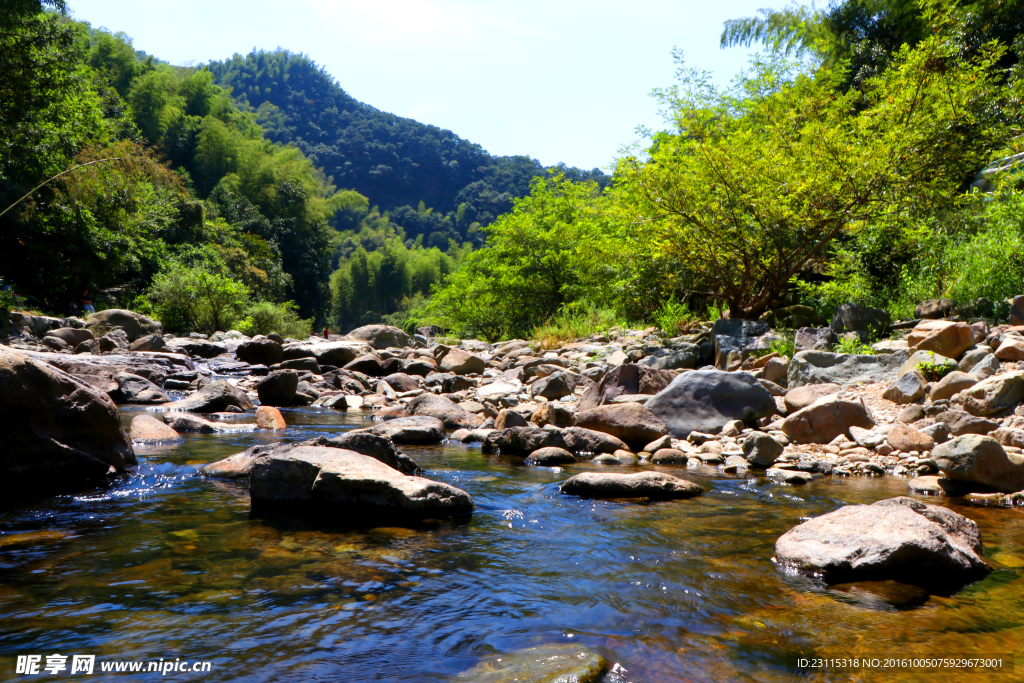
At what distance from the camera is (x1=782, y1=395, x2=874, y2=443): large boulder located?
6.02 meters

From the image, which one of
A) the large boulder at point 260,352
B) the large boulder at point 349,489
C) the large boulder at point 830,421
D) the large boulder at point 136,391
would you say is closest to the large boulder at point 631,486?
the large boulder at point 349,489

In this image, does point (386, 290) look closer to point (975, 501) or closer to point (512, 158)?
point (512, 158)

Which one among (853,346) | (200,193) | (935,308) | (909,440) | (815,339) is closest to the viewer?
(909,440)

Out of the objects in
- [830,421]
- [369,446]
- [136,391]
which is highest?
[830,421]

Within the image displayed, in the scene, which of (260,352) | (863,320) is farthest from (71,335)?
(863,320)

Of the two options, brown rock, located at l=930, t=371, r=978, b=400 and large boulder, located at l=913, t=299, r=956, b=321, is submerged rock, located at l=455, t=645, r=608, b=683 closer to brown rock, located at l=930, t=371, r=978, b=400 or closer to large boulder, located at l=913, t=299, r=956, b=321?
brown rock, located at l=930, t=371, r=978, b=400

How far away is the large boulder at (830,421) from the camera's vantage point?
6.02 meters

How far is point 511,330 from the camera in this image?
70.7 feet

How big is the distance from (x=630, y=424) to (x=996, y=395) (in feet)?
10.8

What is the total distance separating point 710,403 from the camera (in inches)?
265

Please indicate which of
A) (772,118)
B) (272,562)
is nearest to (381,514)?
(272,562)

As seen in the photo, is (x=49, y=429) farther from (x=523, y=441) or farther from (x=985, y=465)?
(x=985, y=465)

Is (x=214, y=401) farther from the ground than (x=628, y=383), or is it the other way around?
(x=628, y=383)

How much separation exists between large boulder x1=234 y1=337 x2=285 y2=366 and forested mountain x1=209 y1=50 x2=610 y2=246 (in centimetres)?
7047
